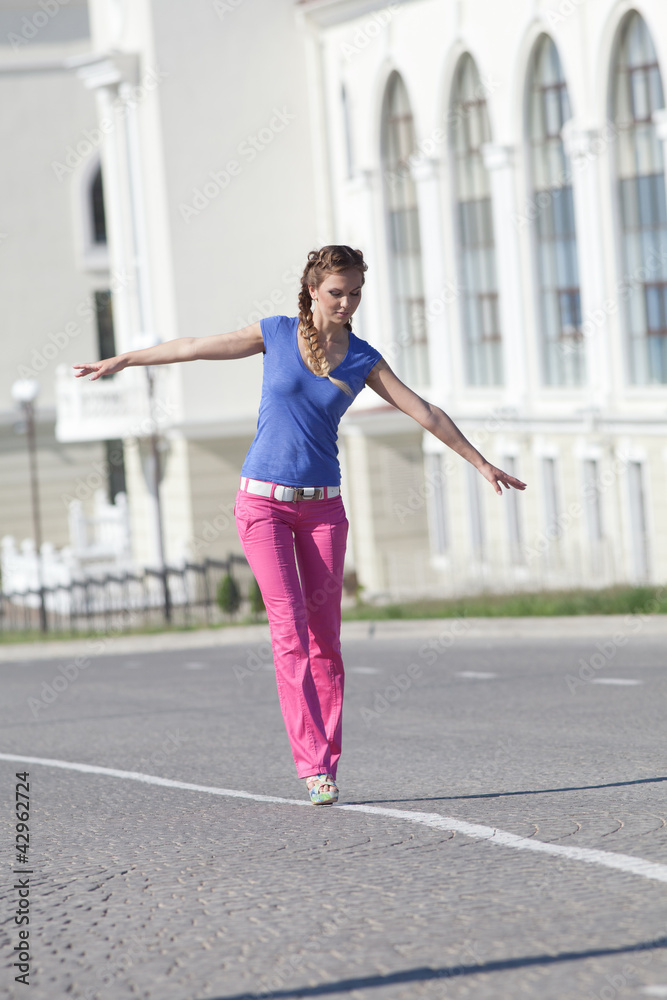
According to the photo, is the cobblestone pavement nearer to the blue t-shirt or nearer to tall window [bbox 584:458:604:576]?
the blue t-shirt

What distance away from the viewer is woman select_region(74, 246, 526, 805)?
6555 millimetres

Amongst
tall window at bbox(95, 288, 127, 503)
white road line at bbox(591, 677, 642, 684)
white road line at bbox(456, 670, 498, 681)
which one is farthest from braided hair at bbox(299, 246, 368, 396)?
tall window at bbox(95, 288, 127, 503)

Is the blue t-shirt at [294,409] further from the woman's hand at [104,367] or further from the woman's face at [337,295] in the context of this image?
the woman's hand at [104,367]

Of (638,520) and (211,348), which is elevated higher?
(211,348)

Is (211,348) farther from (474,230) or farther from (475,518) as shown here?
(475,518)

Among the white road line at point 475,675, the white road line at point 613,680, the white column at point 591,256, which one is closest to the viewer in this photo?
the white road line at point 613,680

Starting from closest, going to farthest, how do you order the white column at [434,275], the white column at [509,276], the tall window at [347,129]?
the white column at [509,276] < the white column at [434,275] < the tall window at [347,129]

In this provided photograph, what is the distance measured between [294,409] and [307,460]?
8.2 inches

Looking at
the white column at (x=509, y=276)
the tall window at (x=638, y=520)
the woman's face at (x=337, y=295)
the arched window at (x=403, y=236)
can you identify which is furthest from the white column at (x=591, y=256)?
the woman's face at (x=337, y=295)

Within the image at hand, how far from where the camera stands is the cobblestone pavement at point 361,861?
171 inches

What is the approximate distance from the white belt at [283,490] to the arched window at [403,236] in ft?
108

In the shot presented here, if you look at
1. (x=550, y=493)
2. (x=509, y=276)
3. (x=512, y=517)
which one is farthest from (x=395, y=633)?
(x=509, y=276)

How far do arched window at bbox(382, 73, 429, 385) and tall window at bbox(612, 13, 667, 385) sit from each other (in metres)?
8.16

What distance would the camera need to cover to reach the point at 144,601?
103 feet
